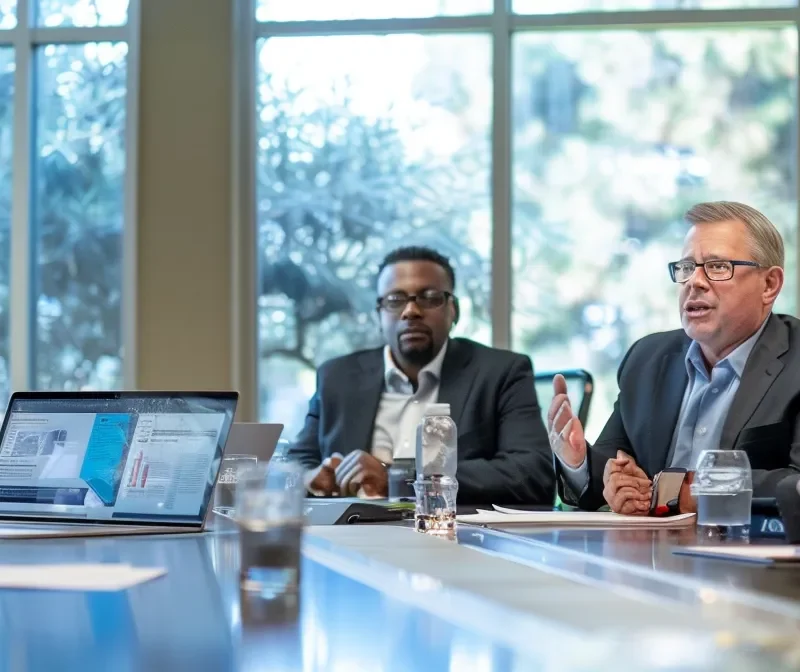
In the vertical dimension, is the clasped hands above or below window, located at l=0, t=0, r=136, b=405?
below

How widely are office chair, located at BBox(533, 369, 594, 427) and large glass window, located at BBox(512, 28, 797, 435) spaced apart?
4.07 feet

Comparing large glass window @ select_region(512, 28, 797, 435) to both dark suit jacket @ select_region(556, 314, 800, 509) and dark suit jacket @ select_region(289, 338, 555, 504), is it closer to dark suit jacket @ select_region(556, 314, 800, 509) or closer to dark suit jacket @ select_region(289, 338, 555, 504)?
dark suit jacket @ select_region(289, 338, 555, 504)

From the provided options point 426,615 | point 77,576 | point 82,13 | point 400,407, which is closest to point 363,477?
point 400,407

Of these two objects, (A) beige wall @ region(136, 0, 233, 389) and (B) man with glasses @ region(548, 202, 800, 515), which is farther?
(A) beige wall @ region(136, 0, 233, 389)

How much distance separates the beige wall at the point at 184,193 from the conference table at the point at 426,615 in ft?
12.0

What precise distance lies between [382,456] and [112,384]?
6.78 feet

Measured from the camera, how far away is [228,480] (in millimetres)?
2229

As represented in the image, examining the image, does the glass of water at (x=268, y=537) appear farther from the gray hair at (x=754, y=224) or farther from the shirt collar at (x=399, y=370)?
the shirt collar at (x=399, y=370)

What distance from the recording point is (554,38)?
5418mm

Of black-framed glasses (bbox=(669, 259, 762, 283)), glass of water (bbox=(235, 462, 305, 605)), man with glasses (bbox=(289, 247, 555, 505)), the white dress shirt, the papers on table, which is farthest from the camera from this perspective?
the white dress shirt

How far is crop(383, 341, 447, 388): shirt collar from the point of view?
12.7ft

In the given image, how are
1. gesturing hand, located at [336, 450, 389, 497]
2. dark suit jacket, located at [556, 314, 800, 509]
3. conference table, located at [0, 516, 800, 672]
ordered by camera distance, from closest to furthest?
1. conference table, located at [0, 516, 800, 672]
2. dark suit jacket, located at [556, 314, 800, 509]
3. gesturing hand, located at [336, 450, 389, 497]

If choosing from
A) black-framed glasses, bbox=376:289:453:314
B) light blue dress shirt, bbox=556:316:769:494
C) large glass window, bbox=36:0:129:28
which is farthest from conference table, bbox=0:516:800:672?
large glass window, bbox=36:0:129:28

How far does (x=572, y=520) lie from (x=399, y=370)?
1767mm
